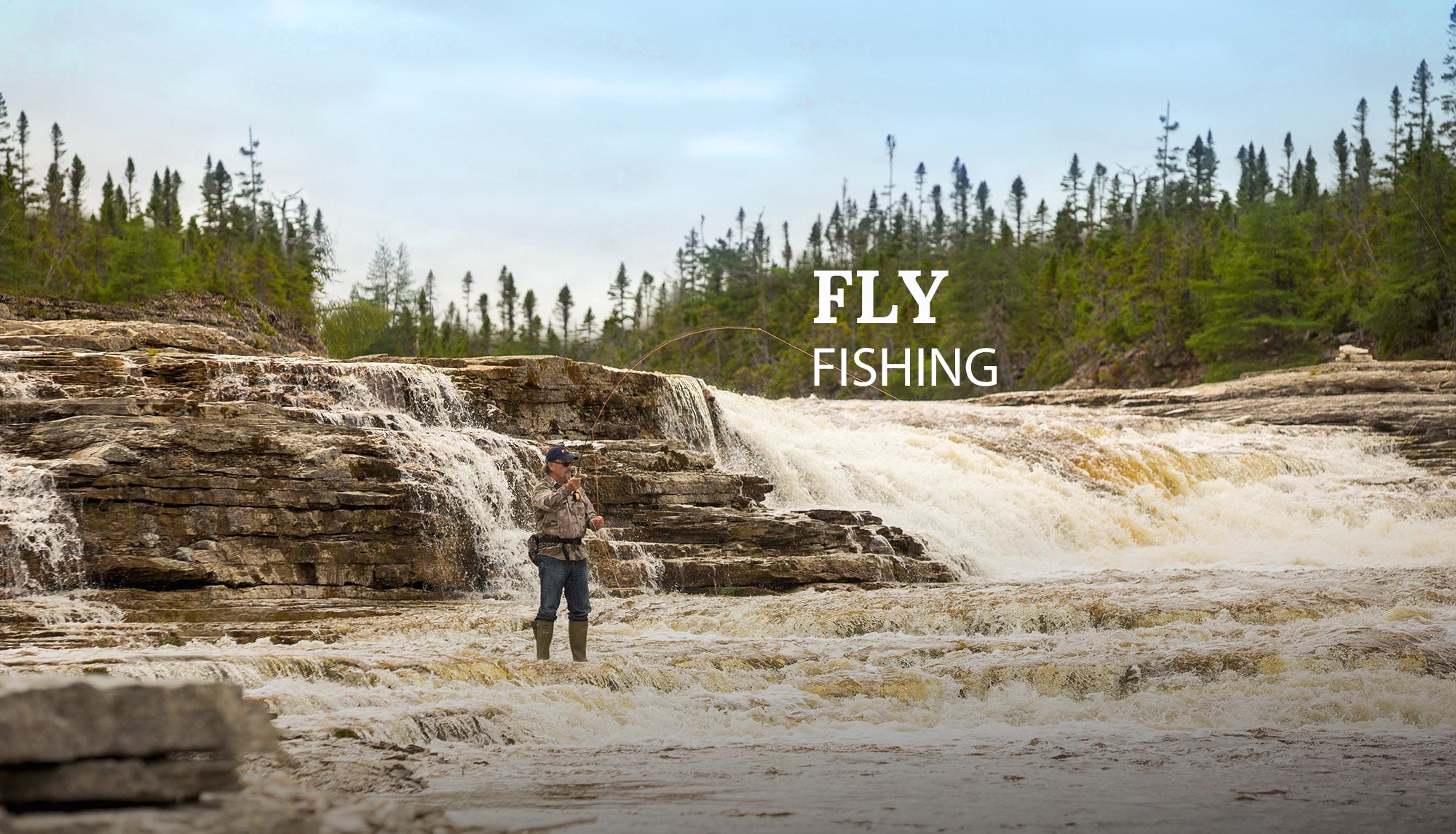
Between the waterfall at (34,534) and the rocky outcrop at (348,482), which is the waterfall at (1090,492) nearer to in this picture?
the rocky outcrop at (348,482)

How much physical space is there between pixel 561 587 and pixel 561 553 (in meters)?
0.28

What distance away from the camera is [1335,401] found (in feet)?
105

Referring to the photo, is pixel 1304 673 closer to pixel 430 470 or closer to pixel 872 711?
pixel 872 711

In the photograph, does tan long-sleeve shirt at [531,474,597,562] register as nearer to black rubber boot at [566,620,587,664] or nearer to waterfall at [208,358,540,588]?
black rubber boot at [566,620,587,664]

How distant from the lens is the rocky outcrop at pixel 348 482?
12766 millimetres

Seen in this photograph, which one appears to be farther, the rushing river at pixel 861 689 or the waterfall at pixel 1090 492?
the waterfall at pixel 1090 492

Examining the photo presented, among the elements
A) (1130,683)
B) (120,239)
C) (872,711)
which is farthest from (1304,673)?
(120,239)

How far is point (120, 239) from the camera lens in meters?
55.4

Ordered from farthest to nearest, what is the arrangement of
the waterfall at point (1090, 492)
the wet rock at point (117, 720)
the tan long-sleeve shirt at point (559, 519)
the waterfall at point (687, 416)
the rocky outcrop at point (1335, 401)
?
the rocky outcrop at point (1335, 401), the waterfall at point (687, 416), the waterfall at point (1090, 492), the tan long-sleeve shirt at point (559, 519), the wet rock at point (117, 720)

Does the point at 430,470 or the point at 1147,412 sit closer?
the point at 430,470

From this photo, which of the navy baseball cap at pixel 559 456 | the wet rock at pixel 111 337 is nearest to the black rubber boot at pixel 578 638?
the navy baseball cap at pixel 559 456

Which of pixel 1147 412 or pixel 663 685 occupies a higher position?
pixel 1147 412

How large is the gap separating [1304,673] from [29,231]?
61451 millimetres

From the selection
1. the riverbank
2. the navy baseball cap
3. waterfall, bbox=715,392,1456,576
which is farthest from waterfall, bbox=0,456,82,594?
waterfall, bbox=715,392,1456,576
